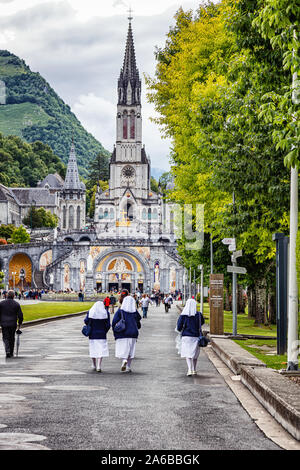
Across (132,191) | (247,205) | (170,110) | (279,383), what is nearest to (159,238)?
(132,191)

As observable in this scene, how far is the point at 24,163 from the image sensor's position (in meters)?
176

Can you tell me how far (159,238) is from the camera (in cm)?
12419

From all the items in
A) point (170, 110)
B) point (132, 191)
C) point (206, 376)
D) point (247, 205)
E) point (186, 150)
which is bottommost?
point (206, 376)

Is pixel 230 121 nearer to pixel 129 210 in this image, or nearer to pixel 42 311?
pixel 42 311

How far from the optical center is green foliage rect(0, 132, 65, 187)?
16175cm

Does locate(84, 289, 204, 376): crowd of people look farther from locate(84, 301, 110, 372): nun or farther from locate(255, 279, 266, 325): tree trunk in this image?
locate(255, 279, 266, 325): tree trunk

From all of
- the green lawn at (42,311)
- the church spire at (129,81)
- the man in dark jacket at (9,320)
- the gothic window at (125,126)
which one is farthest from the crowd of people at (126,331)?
the church spire at (129,81)

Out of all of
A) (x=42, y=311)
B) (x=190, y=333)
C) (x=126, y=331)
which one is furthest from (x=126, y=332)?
(x=42, y=311)

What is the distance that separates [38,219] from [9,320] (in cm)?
12578

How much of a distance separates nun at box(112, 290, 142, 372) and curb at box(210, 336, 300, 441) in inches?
86.2

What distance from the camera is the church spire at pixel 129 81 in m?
129
